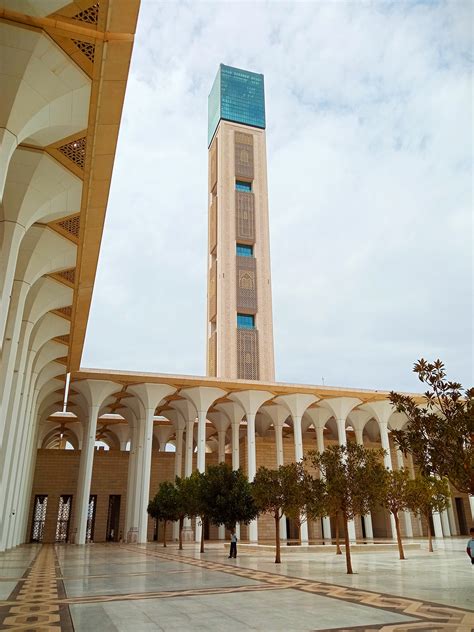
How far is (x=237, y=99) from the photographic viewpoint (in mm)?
52906

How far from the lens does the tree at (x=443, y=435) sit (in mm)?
7946

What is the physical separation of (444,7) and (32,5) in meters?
7.41

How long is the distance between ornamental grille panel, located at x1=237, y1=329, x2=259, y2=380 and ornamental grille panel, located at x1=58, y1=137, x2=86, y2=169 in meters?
31.0

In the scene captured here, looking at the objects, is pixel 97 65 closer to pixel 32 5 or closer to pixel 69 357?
pixel 32 5

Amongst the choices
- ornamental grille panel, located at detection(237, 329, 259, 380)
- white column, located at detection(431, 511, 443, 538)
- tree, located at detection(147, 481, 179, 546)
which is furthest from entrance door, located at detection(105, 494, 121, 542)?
white column, located at detection(431, 511, 443, 538)

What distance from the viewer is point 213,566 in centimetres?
1441

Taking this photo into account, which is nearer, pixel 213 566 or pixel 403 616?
pixel 403 616

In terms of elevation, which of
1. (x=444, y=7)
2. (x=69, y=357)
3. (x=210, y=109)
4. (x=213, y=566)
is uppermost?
(x=210, y=109)

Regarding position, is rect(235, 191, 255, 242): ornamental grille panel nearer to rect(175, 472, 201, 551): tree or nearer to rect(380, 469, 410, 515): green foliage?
rect(175, 472, 201, 551): tree

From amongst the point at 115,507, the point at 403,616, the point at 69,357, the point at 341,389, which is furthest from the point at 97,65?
the point at 115,507

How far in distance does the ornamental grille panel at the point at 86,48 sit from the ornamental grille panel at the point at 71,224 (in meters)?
5.69

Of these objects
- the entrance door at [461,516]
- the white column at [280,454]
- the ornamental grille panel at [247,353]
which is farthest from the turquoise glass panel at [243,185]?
the entrance door at [461,516]

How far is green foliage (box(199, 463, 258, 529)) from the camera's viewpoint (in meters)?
19.4

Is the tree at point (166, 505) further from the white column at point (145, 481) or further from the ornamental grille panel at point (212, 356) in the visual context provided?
the ornamental grille panel at point (212, 356)
